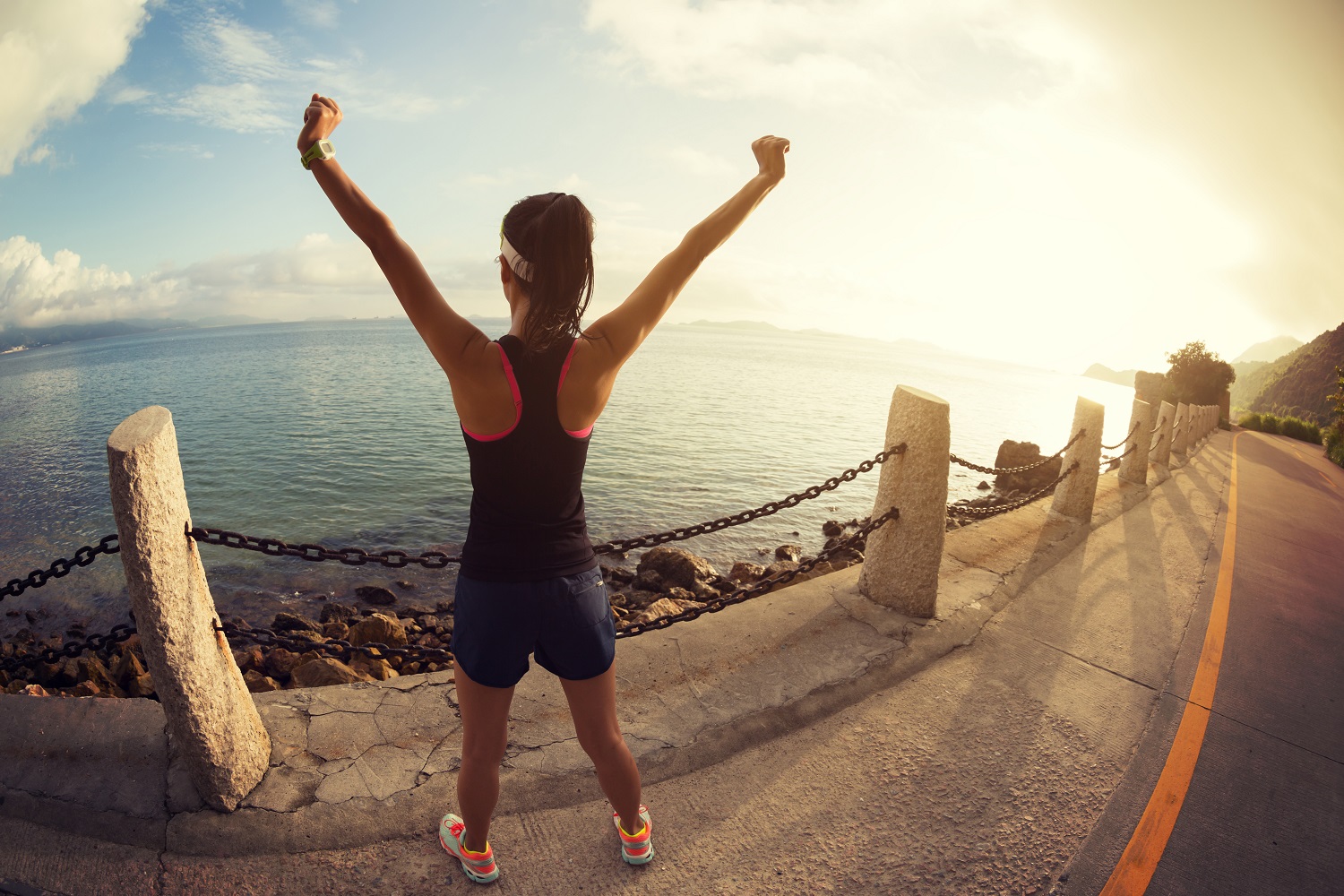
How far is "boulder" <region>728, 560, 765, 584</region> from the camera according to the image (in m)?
9.78

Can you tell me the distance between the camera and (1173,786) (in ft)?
9.52

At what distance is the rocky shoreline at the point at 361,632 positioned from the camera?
5277mm

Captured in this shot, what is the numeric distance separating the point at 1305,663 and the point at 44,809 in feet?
23.4

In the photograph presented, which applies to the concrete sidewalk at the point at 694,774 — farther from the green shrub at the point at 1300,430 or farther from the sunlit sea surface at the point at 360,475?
the green shrub at the point at 1300,430

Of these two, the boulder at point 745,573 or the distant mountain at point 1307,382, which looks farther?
the distant mountain at point 1307,382

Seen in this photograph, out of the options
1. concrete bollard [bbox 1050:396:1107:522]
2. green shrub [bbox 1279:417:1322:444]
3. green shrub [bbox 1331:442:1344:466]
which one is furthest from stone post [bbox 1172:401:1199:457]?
green shrub [bbox 1279:417:1322:444]

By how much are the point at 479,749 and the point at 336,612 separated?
24.2 feet

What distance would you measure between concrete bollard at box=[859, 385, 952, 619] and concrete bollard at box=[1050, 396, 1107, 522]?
3.94 metres

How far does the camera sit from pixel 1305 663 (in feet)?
14.5

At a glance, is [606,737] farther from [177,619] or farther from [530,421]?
[177,619]

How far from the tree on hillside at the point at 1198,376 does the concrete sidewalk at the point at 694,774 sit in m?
40.2

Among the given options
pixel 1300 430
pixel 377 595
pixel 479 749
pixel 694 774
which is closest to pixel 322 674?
pixel 694 774

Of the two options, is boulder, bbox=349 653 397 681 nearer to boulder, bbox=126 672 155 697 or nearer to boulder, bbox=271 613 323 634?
boulder, bbox=126 672 155 697

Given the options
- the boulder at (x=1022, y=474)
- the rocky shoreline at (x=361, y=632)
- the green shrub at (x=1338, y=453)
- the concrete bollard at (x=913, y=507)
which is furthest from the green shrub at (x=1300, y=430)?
the concrete bollard at (x=913, y=507)
